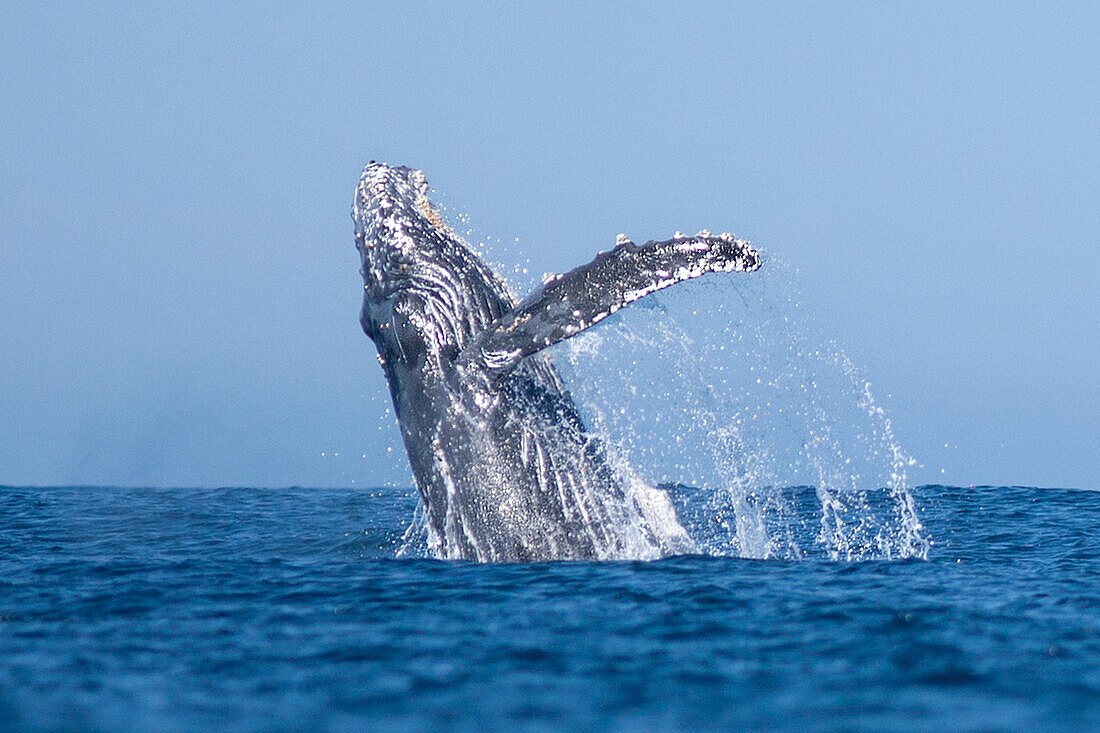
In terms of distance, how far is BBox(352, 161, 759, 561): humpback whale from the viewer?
12469 millimetres

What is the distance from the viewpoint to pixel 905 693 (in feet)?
24.1

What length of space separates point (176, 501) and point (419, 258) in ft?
34.8

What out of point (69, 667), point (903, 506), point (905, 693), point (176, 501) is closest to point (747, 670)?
point (905, 693)

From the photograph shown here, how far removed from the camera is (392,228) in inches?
517

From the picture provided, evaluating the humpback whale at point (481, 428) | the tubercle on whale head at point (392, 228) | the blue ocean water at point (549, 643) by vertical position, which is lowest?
the blue ocean water at point (549, 643)

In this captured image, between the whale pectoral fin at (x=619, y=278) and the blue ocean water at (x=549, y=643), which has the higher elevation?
the whale pectoral fin at (x=619, y=278)

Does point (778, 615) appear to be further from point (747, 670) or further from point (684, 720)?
point (684, 720)

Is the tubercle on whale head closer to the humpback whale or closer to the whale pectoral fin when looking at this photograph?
the humpback whale

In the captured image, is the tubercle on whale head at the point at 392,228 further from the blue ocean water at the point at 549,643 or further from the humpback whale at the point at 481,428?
the blue ocean water at the point at 549,643

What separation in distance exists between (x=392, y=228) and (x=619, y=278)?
9.75 ft

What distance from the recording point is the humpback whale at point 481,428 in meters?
12.5

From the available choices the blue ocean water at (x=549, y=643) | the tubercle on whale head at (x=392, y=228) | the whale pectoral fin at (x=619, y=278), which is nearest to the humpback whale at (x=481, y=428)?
the tubercle on whale head at (x=392, y=228)

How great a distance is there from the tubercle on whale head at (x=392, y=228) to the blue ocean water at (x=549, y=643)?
3.05 m

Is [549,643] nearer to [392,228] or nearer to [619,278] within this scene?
[619,278]
